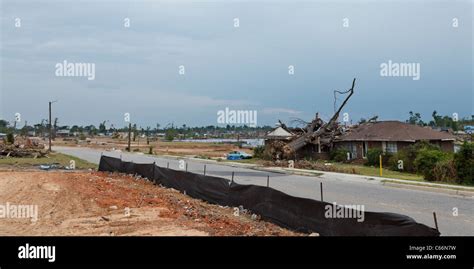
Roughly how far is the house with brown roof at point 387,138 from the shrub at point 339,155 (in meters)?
0.66

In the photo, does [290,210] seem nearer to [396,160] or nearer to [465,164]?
[465,164]

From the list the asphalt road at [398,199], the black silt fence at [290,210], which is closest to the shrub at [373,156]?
the asphalt road at [398,199]

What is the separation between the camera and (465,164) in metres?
24.4

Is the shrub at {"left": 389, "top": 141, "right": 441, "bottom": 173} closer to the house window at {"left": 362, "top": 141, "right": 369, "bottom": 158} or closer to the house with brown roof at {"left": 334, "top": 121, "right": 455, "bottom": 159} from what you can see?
the house with brown roof at {"left": 334, "top": 121, "right": 455, "bottom": 159}

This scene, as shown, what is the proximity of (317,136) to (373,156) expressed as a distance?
8215mm

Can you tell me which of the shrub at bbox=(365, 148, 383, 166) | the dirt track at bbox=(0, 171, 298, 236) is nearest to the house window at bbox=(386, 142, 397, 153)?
the shrub at bbox=(365, 148, 383, 166)

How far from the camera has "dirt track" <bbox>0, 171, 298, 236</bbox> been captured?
485 inches

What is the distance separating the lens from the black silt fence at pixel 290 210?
9055mm

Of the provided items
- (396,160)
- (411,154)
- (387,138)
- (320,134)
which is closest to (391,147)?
(387,138)
